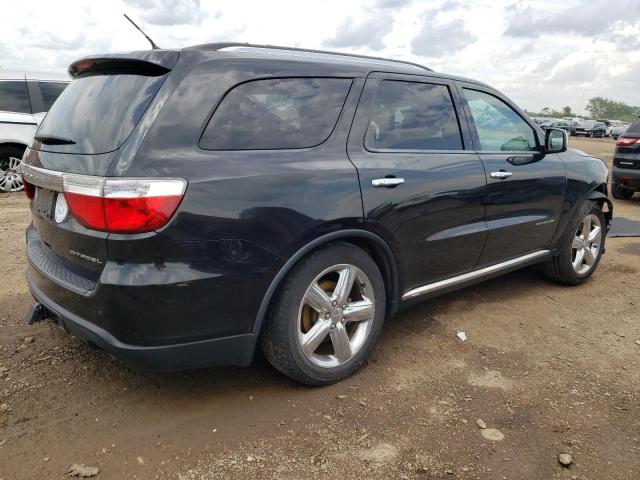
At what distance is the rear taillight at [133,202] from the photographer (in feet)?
7.27

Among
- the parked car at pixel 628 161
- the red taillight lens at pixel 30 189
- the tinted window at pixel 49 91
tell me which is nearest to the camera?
the red taillight lens at pixel 30 189

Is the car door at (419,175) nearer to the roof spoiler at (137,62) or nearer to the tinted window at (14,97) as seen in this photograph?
the roof spoiler at (137,62)

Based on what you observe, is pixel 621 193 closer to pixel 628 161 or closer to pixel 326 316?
pixel 628 161

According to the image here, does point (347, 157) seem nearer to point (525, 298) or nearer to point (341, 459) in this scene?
point (341, 459)

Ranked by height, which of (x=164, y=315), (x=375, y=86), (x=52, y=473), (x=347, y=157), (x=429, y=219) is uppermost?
(x=375, y=86)

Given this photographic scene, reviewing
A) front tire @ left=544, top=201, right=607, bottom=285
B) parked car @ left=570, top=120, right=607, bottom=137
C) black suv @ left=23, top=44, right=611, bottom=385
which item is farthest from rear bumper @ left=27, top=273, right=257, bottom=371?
parked car @ left=570, top=120, right=607, bottom=137

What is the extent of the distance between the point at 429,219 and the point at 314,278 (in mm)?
916

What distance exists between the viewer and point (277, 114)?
268 centimetres

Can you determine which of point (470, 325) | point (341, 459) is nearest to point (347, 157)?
point (341, 459)

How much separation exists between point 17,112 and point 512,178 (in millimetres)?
8117

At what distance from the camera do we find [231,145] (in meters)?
2.48

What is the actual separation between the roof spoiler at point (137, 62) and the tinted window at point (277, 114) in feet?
1.00

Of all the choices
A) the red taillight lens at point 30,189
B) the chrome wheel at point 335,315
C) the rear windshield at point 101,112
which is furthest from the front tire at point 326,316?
the red taillight lens at point 30,189

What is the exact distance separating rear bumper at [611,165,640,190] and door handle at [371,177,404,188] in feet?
25.3
